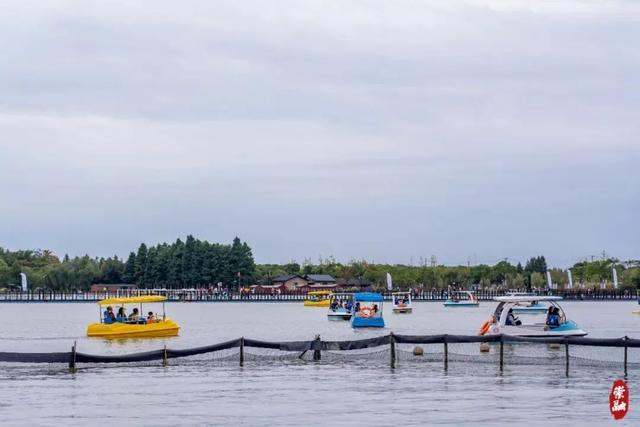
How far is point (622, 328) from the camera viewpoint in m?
111

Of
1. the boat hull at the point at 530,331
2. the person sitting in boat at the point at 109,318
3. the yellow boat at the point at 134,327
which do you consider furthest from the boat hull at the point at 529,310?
the boat hull at the point at 530,331

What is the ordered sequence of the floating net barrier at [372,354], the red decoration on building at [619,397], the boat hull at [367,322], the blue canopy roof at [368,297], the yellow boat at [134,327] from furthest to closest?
the boat hull at [367,322], the blue canopy roof at [368,297], the yellow boat at [134,327], the floating net barrier at [372,354], the red decoration on building at [619,397]

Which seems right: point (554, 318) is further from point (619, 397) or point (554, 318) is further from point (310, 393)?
point (619, 397)

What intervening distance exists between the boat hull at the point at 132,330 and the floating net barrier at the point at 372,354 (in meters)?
25.0

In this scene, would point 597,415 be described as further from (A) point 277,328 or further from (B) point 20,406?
(A) point 277,328

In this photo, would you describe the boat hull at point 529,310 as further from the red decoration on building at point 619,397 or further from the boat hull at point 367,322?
the red decoration on building at point 619,397

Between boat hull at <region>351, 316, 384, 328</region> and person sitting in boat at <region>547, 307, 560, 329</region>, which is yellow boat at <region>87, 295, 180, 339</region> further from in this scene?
person sitting in boat at <region>547, 307, 560, 329</region>

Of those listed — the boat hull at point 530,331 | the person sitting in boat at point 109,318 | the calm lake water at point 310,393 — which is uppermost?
the person sitting in boat at point 109,318

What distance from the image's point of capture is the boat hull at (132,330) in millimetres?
79250

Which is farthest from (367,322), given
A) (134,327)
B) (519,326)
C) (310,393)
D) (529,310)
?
(310,393)

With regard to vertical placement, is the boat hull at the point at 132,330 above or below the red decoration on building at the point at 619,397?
below

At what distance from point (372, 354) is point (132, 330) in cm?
3177

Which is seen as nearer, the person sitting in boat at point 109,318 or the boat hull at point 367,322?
the person sitting in boat at point 109,318

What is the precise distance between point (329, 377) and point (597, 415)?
12.8 m
